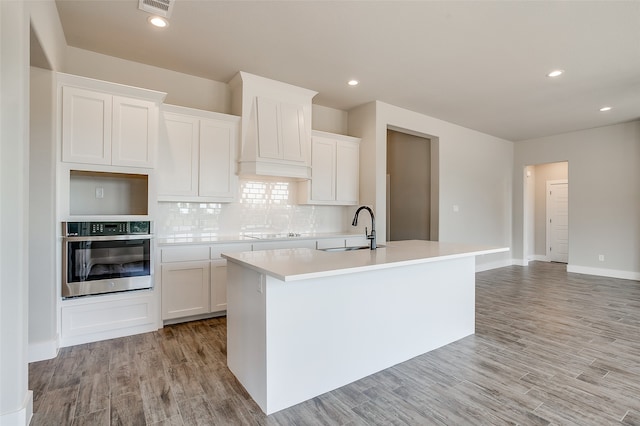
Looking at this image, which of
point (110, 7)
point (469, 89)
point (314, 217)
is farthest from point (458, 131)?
point (110, 7)

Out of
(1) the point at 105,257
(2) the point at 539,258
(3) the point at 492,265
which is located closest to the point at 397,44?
(1) the point at 105,257

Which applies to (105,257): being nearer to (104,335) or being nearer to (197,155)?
(104,335)

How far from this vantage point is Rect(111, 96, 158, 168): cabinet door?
307 centimetres

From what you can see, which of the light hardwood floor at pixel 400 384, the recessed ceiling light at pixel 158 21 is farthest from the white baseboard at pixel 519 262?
the recessed ceiling light at pixel 158 21

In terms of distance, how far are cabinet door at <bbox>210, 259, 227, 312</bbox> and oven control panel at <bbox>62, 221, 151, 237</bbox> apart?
0.77 meters

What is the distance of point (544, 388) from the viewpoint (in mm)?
2221

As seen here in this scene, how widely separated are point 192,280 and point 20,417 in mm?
1797

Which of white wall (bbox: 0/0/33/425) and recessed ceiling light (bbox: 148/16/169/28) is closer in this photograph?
white wall (bbox: 0/0/33/425)

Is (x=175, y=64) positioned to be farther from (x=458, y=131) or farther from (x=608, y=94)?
(x=608, y=94)

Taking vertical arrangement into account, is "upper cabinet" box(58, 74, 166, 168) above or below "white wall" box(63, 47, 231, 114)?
below

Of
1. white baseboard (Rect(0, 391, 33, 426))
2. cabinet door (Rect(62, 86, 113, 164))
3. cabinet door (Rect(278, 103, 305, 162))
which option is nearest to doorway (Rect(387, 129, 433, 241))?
cabinet door (Rect(278, 103, 305, 162))

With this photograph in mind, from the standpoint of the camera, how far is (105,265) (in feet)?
9.83

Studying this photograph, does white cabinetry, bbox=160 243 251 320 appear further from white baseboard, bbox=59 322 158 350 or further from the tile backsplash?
the tile backsplash

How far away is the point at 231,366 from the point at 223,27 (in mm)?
2849
